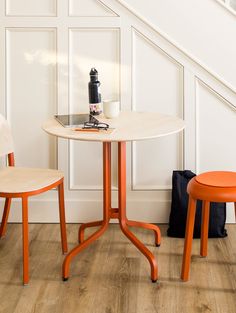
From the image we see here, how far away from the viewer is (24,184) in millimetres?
2934

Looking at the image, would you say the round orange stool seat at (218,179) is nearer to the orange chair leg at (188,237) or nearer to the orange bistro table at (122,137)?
the orange chair leg at (188,237)

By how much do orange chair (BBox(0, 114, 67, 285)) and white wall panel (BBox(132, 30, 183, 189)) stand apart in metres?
0.67

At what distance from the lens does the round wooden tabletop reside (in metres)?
2.75

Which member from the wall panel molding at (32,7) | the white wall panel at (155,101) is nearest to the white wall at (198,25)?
the white wall panel at (155,101)

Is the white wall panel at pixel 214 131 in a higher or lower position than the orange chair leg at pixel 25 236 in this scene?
higher

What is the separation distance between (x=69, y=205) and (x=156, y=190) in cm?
54

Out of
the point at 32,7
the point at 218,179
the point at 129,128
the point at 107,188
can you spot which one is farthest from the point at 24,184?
the point at 32,7

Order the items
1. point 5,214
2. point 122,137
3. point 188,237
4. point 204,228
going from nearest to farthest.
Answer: point 122,137, point 188,237, point 204,228, point 5,214

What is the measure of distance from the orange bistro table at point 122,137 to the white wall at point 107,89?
→ 34 centimetres

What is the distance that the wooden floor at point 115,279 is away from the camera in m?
2.62

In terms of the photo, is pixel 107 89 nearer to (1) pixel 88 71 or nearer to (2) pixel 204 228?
(1) pixel 88 71

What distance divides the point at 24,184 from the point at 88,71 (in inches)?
36.3

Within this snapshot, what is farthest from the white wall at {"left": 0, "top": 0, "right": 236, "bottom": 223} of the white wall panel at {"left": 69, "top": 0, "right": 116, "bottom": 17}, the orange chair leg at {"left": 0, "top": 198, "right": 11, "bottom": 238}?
the orange chair leg at {"left": 0, "top": 198, "right": 11, "bottom": 238}

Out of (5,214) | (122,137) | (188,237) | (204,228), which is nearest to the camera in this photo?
(122,137)
